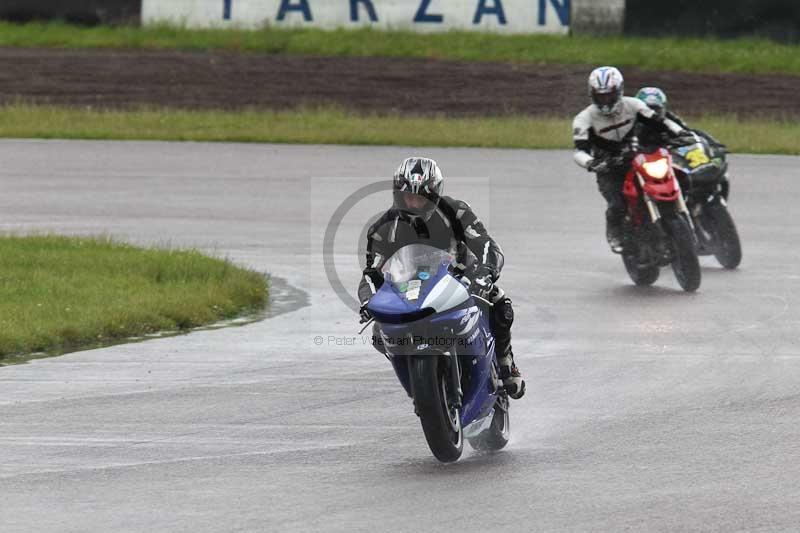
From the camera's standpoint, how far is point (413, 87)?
114 feet

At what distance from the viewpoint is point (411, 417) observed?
9.52m

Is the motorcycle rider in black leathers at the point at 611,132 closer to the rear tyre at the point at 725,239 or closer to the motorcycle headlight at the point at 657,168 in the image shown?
the motorcycle headlight at the point at 657,168

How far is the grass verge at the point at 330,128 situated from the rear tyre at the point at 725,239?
11128 mm

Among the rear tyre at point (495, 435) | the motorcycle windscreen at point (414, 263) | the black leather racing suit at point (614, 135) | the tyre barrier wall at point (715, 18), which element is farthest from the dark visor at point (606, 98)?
the tyre barrier wall at point (715, 18)

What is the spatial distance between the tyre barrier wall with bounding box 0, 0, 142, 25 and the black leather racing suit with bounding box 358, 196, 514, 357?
1193 inches

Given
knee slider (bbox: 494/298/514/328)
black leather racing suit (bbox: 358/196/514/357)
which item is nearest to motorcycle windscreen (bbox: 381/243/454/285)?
black leather racing suit (bbox: 358/196/514/357)

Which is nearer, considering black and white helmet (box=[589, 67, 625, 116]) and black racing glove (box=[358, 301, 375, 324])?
black racing glove (box=[358, 301, 375, 324])

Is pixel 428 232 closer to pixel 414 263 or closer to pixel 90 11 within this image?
pixel 414 263

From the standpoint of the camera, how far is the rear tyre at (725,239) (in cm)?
1677

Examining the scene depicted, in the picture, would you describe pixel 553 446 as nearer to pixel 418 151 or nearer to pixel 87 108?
pixel 418 151

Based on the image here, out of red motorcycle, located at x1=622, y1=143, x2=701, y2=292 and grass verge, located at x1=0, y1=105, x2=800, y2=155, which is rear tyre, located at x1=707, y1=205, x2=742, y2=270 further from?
grass verge, located at x1=0, y1=105, x2=800, y2=155

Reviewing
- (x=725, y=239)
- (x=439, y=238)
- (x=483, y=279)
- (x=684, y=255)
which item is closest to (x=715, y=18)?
(x=725, y=239)

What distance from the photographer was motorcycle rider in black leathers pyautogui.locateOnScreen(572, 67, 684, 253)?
15867mm

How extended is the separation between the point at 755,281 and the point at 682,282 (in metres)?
0.94
